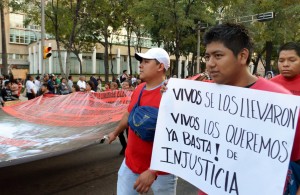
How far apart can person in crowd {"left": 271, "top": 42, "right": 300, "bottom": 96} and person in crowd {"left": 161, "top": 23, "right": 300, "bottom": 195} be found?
1608 mm

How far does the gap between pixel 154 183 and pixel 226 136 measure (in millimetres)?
1017

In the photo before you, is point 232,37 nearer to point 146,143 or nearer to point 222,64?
point 222,64

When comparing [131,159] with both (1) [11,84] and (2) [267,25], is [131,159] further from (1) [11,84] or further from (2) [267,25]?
(2) [267,25]

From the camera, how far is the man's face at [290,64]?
11.1 feet

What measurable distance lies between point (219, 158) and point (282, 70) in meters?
1.82

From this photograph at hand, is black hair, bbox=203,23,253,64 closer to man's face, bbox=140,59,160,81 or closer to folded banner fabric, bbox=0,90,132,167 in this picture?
man's face, bbox=140,59,160,81

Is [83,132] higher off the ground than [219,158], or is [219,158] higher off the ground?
[219,158]

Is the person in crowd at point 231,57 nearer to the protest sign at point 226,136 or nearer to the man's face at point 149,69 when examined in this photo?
the protest sign at point 226,136

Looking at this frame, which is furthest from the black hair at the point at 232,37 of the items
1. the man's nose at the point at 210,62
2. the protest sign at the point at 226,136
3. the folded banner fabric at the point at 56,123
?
the folded banner fabric at the point at 56,123

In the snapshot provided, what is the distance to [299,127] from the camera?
1676mm

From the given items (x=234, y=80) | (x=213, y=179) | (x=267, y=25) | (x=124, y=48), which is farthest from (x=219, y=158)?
(x=124, y=48)

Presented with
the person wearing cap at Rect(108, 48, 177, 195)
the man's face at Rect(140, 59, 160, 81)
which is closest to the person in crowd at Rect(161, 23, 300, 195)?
the person wearing cap at Rect(108, 48, 177, 195)

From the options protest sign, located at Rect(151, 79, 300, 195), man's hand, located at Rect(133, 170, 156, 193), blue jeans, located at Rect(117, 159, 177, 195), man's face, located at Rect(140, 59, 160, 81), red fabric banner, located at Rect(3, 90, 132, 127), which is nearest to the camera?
protest sign, located at Rect(151, 79, 300, 195)

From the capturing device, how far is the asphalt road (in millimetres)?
5074
